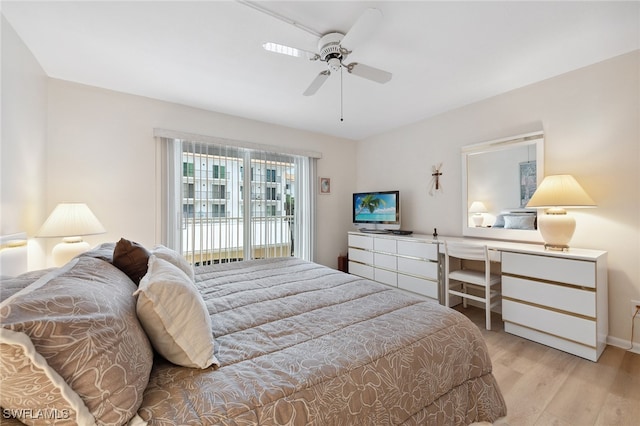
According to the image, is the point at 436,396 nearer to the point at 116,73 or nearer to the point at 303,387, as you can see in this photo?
the point at 303,387

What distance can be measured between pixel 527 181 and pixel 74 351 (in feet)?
11.8

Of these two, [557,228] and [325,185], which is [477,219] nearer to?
[557,228]

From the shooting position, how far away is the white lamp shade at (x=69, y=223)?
86.4 inches

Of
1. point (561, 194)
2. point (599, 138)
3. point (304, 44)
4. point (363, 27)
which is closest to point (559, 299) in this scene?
point (561, 194)

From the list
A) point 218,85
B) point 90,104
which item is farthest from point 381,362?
point 90,104

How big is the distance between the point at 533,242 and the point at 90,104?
16.0ft

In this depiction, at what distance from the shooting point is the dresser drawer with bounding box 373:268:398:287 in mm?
3650

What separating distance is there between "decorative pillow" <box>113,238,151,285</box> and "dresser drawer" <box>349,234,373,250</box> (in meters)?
3.08

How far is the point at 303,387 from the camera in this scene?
91 cm

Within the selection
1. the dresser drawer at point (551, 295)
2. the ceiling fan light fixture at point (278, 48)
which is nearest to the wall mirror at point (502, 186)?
the dresser drawer at point (551, 295)

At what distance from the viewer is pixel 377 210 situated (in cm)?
416

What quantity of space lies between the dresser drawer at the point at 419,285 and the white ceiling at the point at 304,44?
Result: 221 centimetres

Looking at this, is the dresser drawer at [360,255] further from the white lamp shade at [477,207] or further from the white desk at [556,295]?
the white lamp shade at [477,207]

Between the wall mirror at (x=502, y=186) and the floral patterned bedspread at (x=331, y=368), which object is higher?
the wall mirror at (x=502, y=186)
